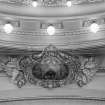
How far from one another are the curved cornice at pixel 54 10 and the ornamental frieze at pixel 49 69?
4.77 feet

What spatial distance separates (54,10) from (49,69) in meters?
2.39

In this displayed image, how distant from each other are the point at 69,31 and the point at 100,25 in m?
1.28

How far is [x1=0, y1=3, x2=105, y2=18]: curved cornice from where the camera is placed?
318 inches

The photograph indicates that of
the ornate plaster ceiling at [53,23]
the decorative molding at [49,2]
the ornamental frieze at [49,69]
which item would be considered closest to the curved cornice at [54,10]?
the ornate plaster ceiling at [53,23]

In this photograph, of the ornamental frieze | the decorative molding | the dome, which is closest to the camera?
the decorative molding

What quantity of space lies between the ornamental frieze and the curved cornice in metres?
1.45

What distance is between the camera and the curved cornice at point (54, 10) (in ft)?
26.5

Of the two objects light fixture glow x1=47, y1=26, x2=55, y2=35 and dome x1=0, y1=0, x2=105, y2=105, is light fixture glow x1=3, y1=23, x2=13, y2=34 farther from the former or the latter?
light fixture glow x1=47, y1=26, x2=55, y2=35

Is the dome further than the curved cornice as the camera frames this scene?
Yes

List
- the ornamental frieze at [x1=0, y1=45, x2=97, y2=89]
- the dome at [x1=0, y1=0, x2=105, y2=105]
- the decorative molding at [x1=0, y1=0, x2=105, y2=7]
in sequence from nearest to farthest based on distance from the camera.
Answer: the decorative molding at [x1=0, y1=0, x2=105, y2=7], the dome at [x1=0, y1=0, x2=105, y2=105], the ornamental frieze at [x1=0, y1=45, x2=97, y2=89]

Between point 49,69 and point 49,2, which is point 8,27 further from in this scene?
point 49,69

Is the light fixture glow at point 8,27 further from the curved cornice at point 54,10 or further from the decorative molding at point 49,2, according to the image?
the decorative molding at point 49,2

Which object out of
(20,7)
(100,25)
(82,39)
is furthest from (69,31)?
(20,7)

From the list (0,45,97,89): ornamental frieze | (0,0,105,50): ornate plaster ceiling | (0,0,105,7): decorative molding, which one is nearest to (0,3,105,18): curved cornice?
(0,0,105,50): ornate plaster ceiling
